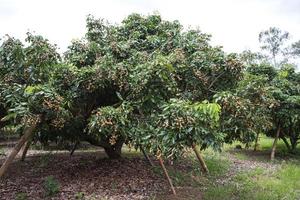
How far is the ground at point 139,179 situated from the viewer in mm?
7637

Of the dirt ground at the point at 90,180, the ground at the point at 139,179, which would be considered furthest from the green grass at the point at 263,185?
the dirt ground at the point at 90,180

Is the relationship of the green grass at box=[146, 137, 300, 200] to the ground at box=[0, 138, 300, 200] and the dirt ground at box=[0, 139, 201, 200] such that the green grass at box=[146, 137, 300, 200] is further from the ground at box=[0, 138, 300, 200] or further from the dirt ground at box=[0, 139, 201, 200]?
the dirt ground at box=[0, 139, 201, 200]

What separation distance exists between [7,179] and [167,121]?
5.15 meters

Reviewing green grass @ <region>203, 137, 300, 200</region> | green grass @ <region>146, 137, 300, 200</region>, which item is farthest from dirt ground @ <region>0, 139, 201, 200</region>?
green grass @ <region>203, 137, 300, 200</region>

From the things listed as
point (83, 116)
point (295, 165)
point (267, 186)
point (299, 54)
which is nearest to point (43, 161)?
point (83, 116)

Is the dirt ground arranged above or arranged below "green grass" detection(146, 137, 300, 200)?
below

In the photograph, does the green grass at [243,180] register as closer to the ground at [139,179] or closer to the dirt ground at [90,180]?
the ground at [139,179]

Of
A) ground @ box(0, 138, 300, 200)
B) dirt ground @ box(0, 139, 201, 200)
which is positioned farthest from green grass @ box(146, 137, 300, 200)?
dirt ground @ box(0, 139, 201, 200)

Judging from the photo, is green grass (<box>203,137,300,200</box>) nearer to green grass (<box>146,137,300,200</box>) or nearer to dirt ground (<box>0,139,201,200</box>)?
green grass (<box>146,137,300,200</box>)

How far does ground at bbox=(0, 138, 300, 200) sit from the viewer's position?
7637 millimetres

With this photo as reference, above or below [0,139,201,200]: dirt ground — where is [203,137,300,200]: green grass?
above

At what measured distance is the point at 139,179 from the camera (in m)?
8.70

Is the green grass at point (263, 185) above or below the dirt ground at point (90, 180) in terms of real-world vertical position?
above

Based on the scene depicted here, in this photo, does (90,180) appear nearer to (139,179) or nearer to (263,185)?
(139,179)
